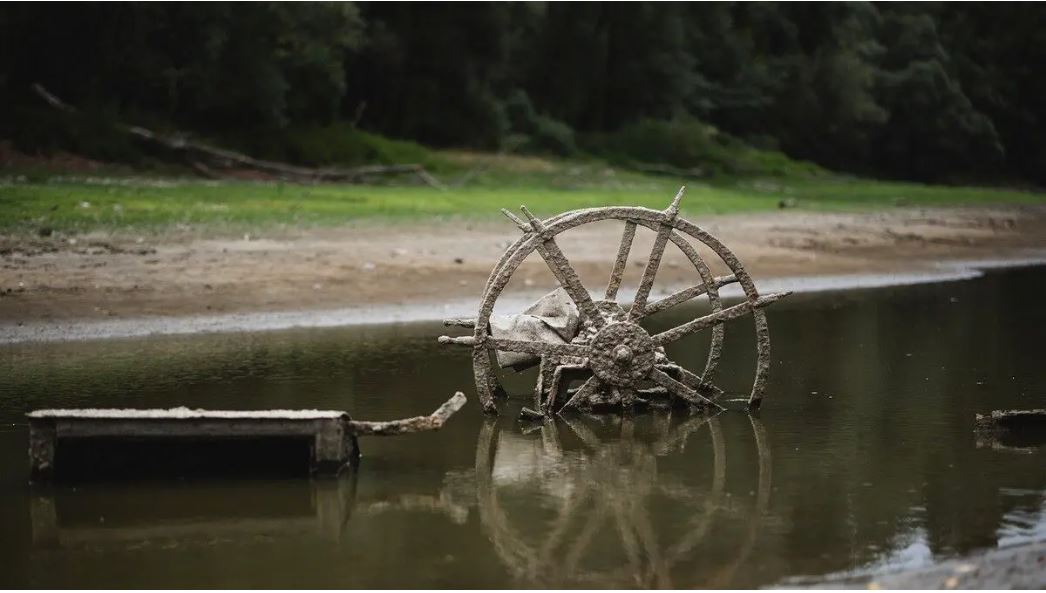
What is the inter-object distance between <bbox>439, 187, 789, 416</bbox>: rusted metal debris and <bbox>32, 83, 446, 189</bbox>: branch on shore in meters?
19.9

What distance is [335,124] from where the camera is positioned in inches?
1451

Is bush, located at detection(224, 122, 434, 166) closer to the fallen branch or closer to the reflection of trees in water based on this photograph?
the fallen branch

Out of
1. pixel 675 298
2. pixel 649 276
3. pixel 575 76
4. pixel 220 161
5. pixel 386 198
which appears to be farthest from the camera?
pixel 575 76

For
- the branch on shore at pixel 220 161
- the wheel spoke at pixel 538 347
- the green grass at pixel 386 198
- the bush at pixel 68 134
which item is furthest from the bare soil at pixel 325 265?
the bush at pixel 68 134

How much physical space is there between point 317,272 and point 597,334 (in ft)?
29.5

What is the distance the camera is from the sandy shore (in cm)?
1767

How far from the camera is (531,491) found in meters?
10.2

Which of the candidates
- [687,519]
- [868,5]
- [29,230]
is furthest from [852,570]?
[868,5]

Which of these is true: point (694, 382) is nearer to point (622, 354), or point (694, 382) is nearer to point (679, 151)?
point (622, 354)

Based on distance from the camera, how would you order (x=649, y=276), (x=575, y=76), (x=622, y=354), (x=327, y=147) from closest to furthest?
(x=622, y=354)
(x=649, y=276)
(x=327, y=147)
(x=575, y=76)

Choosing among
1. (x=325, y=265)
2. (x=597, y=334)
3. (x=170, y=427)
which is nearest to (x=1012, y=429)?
(x=597, y=334)

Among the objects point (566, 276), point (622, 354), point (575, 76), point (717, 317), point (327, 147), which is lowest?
point (622, 354)

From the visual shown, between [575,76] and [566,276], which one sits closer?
[566,276]

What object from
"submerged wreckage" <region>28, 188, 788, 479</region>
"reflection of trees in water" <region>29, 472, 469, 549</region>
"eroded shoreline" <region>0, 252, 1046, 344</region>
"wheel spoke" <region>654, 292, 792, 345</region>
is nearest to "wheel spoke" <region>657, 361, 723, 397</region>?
"submerged wreckage" <region>28, 188, 788, 479</region>
